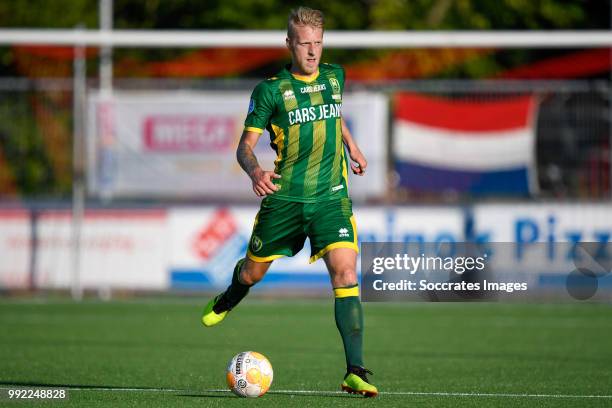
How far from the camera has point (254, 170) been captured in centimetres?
752

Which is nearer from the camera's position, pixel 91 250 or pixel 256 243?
pixel 256 243

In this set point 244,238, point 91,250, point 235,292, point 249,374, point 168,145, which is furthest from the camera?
point 168,145

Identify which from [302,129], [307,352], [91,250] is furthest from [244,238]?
[302,129]

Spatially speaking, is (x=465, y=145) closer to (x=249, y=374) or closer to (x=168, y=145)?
(x=168, y=145)

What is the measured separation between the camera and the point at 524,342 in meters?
12.3

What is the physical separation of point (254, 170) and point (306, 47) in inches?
34.0

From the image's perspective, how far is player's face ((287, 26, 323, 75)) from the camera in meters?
7.68

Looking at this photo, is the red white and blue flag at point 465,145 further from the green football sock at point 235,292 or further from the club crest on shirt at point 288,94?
the club crest on shirt at point 288,94

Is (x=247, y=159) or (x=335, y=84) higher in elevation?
(x=335, y=84)

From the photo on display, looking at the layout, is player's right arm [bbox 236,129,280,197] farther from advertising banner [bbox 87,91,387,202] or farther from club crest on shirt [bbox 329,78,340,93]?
advertising banner [bbox 87,91,387,202]

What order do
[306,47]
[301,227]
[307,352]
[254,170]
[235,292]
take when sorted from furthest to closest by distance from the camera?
[307,352] < [235,292] < [301,227] < [306,47] < [254,170]

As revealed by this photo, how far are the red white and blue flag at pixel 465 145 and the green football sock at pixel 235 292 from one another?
33.3ft

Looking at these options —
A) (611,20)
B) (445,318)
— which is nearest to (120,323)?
(445,318)

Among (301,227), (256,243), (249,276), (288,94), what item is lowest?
(249,276)
